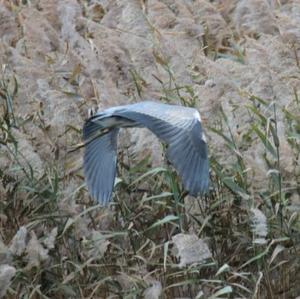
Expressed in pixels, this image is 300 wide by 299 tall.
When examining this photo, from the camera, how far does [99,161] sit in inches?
179

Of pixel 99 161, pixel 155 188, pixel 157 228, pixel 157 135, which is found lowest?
pixel 157 228

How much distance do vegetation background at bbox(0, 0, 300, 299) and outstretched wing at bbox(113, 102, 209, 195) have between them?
0.36 meters

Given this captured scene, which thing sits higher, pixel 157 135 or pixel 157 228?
pixel 157 135

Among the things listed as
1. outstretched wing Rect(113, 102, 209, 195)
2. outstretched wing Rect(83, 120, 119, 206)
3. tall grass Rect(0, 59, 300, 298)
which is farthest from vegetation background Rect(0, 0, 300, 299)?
outstretched wing Rect(113, 102, 209, 195)

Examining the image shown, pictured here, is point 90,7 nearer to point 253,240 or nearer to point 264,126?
point 264,126

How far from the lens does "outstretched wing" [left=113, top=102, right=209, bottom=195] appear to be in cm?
394

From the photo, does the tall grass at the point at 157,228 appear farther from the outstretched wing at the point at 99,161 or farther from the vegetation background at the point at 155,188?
the outstretched wing at the point at 99,161

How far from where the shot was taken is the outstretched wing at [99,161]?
4.47m

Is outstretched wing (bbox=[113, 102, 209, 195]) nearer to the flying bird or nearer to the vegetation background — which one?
the flying bird

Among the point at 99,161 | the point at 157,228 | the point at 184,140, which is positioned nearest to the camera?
the point at 184,140

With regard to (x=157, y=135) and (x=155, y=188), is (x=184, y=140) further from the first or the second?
(x=155, y=188)

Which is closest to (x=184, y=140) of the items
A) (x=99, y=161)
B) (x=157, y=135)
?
(x=157, y=135)

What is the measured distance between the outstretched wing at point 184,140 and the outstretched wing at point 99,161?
405mm

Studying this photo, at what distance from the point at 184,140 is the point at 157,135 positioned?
94mm
